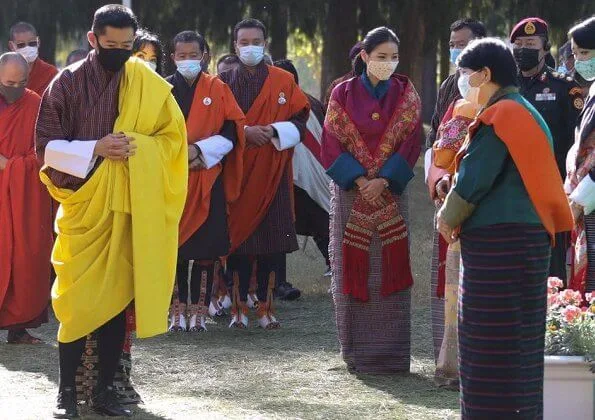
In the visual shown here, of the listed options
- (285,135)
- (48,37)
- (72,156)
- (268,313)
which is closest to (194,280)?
(268,313)

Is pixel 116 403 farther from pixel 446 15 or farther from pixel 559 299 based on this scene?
pixel 446 15

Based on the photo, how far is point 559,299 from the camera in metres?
6.59

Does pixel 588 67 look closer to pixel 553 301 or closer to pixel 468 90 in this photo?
pixel 468 90

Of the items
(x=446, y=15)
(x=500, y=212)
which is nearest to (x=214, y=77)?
(x=500, y=212)

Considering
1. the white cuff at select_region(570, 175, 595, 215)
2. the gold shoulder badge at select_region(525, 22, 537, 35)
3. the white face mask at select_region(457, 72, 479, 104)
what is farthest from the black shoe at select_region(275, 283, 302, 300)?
the white face mask at select_region(457, 72, 479, 104)

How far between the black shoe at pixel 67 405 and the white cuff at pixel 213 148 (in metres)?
2.70

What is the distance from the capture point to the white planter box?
614cm

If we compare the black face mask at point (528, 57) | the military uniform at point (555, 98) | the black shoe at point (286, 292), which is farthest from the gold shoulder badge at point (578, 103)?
the black shoe at point (286, 292)

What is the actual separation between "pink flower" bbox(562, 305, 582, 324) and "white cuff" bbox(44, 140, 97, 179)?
2.32 m

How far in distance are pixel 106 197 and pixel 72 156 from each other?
0.84 feet

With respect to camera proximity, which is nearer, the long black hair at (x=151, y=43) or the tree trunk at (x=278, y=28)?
the long black hair at (x=151, y=43)

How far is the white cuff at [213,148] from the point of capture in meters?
9.17

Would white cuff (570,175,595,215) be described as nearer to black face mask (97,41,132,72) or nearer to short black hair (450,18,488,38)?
short black hair (450,18,488,38)

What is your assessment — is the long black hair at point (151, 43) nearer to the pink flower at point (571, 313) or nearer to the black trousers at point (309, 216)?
the black trousers at point (309, 216)
